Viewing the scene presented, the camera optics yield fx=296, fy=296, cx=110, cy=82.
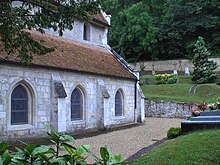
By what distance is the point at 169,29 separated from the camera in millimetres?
51031

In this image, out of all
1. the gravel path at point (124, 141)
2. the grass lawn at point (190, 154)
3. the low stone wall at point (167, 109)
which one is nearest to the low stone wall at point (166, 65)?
the low stone wall at point (167, 109)

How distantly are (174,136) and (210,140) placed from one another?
3508 mm

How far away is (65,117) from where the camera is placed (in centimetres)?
1455

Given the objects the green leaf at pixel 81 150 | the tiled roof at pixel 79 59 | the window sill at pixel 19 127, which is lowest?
the window sill at pixel 19 127

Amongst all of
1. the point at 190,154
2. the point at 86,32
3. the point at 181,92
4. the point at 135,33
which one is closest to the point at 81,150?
the point at 190,154

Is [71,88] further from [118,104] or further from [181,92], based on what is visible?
[181,92]

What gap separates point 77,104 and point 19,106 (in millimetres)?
4032

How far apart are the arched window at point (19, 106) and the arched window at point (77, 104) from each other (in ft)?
10.5

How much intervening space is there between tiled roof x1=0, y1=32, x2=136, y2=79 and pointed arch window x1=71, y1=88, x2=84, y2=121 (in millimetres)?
1343

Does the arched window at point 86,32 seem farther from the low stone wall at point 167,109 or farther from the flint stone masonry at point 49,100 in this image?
the low stone wall at point 167,109

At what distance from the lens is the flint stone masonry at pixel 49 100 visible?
12305mm

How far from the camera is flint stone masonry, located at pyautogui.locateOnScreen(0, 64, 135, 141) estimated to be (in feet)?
40.4

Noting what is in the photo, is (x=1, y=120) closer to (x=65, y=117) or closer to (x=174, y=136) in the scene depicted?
(x=65, y=117)

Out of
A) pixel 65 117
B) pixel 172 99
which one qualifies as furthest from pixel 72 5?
pixel 172 99
